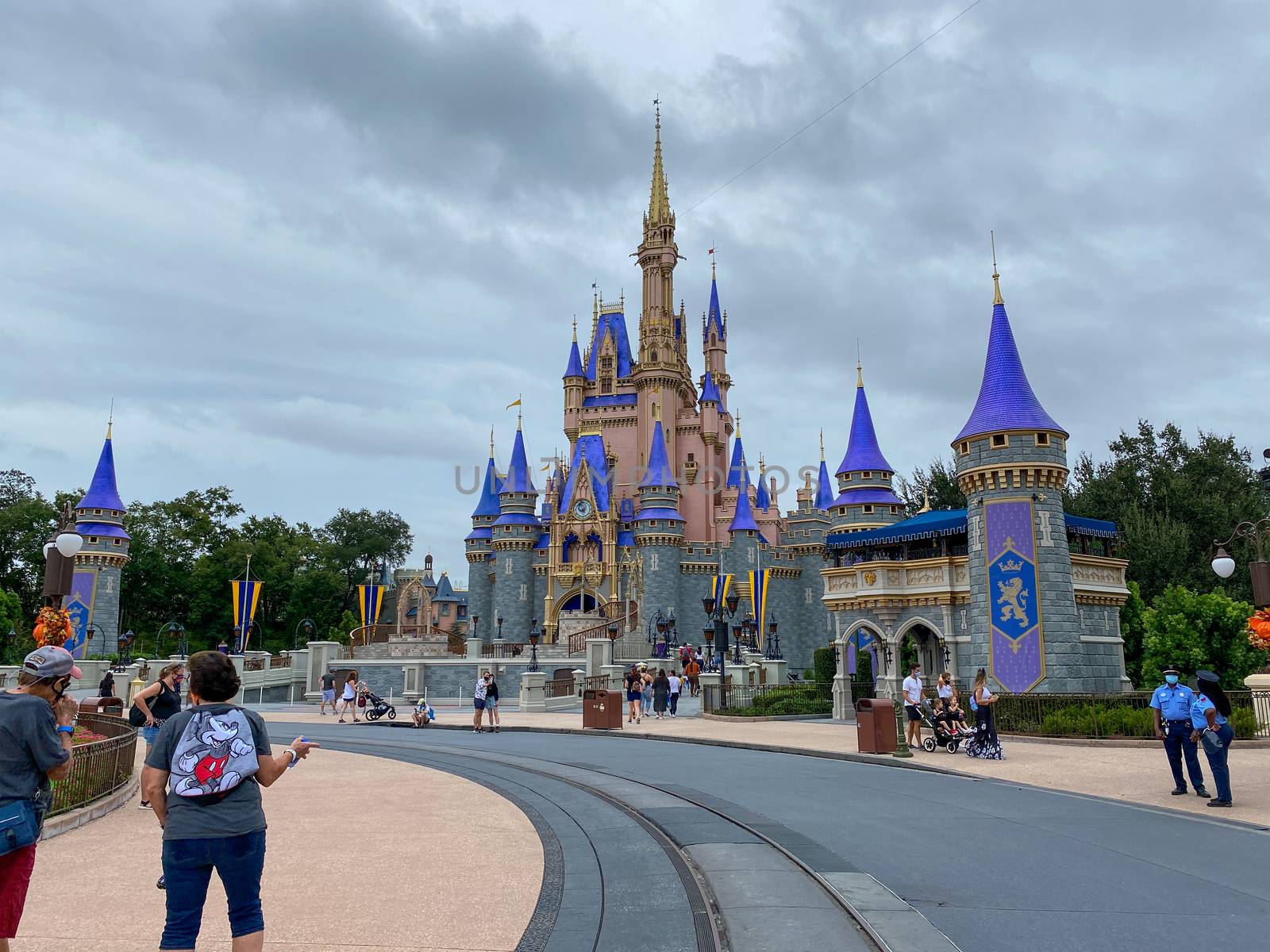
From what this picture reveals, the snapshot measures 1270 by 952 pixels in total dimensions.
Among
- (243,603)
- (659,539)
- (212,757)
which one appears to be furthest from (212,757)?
(659,539)

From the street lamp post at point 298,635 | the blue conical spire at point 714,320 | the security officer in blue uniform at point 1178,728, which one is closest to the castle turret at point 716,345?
the blue conical spire at point 714,320

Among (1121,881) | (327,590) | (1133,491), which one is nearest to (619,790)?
(1121,881)

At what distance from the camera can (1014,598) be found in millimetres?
26016

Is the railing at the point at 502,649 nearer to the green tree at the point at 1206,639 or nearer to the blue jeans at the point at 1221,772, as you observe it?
the green tree at the point at 1206,639

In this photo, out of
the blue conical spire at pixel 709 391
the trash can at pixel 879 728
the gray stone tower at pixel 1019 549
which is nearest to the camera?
the trash can at pixel 879 728

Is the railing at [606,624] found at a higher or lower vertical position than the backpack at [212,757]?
higher

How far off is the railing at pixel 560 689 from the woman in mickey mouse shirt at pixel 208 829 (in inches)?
1346

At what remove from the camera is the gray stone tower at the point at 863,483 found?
44.9 meters

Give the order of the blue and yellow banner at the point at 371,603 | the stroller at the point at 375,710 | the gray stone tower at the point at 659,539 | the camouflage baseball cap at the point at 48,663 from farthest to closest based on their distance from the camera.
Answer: the gray stone tower at the point at 659,539
the blue and yellow banner at the point at 371,603
the stroller at the point at 375,710
the camouflage baseball cap at the point at 48,663

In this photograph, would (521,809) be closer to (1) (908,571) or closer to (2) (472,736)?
(2) (472,736)

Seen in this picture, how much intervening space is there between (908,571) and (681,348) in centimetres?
4600

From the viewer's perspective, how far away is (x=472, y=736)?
23.6m

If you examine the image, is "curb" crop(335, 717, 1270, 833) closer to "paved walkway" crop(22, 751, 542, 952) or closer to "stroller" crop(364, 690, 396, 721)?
"stroller" crop(364, 690, 396, 721)

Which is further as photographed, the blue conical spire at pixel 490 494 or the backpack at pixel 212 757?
the blue conical spire at pixel 490 494
